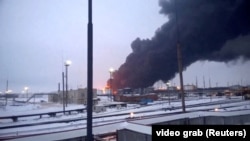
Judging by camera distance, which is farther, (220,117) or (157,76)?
(157,76)

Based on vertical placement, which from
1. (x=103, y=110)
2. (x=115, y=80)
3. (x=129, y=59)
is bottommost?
(x=103, y=110)

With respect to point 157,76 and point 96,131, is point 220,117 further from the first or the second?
point 157,76

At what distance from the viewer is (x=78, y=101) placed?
2345 inches

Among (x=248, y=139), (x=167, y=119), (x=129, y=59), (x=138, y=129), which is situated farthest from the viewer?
(x=129, y=59)

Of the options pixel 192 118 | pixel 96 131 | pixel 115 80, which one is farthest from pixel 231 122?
pixel 115 80

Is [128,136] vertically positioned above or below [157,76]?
below

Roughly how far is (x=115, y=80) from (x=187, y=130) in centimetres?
5339

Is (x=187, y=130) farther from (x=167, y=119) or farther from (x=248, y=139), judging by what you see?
(x=167, y=119)

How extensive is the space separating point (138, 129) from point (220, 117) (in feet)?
17.8

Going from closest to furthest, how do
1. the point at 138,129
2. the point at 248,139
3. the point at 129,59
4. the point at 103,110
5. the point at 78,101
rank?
1. the point at 248,139
2. the point at 138,129
3. the point at 103,110
4. the point at 129,59
5. the point at 78,101

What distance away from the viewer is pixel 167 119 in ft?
41.9
